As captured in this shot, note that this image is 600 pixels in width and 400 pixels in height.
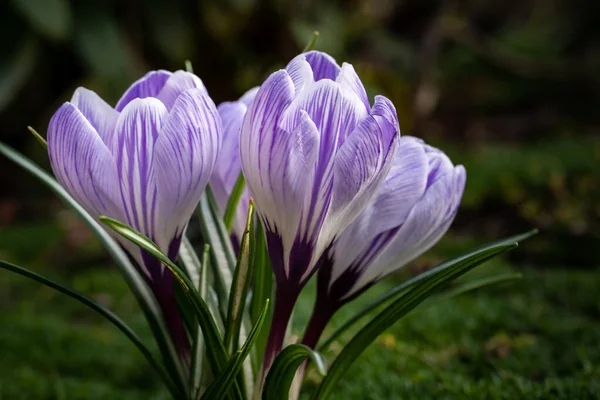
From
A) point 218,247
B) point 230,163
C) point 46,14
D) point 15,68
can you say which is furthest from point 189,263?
point 15,68

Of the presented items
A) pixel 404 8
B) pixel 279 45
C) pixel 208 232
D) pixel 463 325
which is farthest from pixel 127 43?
pixel 208 232

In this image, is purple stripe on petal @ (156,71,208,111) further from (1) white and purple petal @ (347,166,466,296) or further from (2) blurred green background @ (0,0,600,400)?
(2) blurred green background @ (0,0,600,400)

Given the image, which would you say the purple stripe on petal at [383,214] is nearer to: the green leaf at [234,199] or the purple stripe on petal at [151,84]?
the green leaf at [234,199]

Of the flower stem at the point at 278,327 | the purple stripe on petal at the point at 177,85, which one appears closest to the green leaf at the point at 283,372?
the flower stem at the point at 278,327

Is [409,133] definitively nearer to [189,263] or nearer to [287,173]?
[189,263]

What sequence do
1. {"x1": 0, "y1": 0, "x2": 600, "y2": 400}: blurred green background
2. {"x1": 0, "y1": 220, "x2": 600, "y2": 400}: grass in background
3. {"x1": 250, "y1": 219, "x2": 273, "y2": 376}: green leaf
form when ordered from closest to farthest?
{"x1": 250, "y1": 219, "x2": 273, "y2": 376}: green leaf, {"x1": 0, "y1": 220, "x2": 600, "y2": 400}: grass in background, {"x1": 0, "y1": 0, "x2": 600, "y2": 400}: blurred green background

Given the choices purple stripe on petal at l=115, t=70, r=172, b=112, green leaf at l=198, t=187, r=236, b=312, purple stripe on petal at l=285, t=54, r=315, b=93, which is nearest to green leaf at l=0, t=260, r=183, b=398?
green leaf at l=198, t=187, r=236, b=312

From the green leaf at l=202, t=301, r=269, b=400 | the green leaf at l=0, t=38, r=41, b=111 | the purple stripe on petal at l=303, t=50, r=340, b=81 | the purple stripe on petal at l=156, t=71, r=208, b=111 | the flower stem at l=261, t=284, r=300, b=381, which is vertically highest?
the green leaf at l=0, t=38, r=41, b=111

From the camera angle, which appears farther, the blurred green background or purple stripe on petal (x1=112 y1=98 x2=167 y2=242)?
the blurred green background
